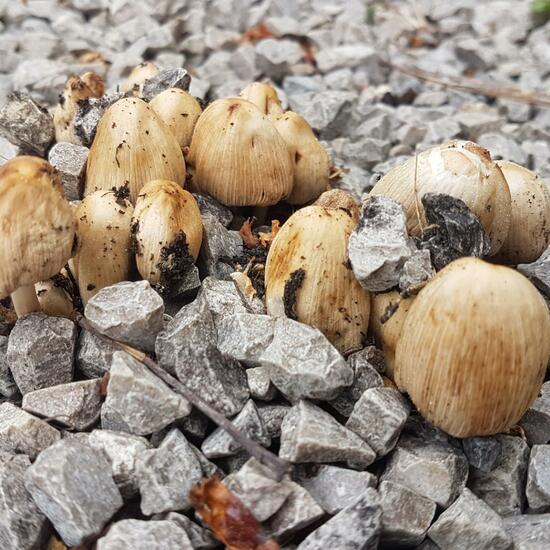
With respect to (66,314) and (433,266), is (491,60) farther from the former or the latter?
(66,314)

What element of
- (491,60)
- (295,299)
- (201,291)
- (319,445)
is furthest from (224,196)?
(491,60)

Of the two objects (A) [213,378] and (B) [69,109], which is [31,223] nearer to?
(A) [213,378]

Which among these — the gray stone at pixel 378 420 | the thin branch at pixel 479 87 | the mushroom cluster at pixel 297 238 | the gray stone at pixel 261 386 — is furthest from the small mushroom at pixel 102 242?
the thin branch at pixel 479 87

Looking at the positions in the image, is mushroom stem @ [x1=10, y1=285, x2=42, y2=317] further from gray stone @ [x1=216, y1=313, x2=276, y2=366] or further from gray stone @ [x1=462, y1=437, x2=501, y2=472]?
gray stone @ [x1=462, y1=437, x2=501, y2=472]

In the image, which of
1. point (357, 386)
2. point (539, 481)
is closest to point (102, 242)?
point (357, 386)

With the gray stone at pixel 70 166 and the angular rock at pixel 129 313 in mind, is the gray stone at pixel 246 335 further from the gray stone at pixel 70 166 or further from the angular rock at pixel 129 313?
the gray stone at pixel 70 166

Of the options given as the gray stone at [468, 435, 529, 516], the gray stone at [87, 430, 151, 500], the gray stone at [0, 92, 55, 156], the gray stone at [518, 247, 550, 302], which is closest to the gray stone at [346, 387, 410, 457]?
the gray stone at [468, 435, 529, 516]
